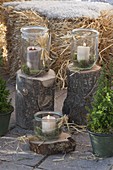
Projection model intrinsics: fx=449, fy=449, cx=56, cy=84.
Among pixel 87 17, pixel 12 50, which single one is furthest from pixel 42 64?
pixel 12 50

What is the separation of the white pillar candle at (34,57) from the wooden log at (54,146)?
0.60 meters

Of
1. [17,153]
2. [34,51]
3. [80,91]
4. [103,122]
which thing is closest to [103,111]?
[103,122]

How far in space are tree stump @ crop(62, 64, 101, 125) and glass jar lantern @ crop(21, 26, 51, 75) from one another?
0.70 ft

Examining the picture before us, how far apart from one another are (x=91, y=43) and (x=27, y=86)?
2.01ft

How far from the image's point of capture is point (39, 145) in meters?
2.85

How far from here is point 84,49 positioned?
3.28 m

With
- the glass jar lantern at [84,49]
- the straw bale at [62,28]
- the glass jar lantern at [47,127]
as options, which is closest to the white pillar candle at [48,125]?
the glass jar lantern at [47,127]

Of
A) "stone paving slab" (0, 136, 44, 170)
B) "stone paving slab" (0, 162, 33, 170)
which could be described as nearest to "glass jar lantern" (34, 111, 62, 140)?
"stone paving slab" (0, 136, 44, 170)

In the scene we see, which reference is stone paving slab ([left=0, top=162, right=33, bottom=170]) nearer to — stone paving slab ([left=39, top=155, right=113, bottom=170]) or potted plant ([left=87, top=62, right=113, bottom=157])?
stone paving slab ([left=39, top=155, right=113, bottom=170])

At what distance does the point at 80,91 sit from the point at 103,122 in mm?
514

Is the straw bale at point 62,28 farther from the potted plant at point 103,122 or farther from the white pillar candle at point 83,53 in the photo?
the potted plant at point 103,122

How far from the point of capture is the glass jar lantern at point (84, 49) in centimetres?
328

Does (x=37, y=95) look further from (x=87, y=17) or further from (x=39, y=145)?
(x=87, y=17)

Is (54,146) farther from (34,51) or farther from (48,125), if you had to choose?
(34,51)
